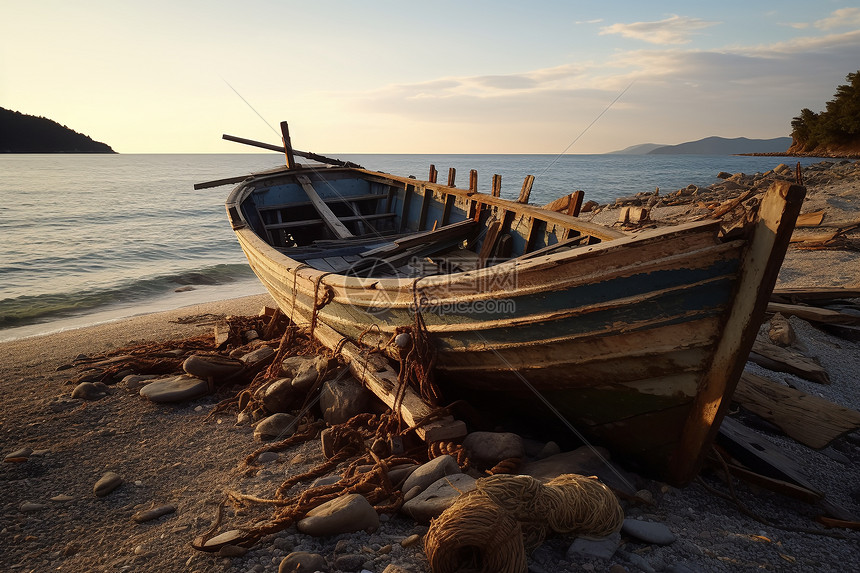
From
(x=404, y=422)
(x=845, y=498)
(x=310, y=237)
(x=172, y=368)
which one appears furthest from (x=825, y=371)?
(x=310, y=237)

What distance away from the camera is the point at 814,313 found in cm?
596

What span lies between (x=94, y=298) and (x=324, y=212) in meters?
8.00

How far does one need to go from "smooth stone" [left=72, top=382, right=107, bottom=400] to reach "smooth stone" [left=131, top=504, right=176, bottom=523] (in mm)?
2635

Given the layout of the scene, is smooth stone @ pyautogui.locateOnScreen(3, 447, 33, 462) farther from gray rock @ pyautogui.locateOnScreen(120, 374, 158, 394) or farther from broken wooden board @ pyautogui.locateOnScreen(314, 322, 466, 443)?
broken wooden board @ pyautogui.locateOnScreen(314, 322, 466, 443)

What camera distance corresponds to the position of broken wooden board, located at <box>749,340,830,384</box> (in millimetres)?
4711

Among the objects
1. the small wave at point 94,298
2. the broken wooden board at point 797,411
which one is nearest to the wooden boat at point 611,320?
the broken wooden board at point 797,411

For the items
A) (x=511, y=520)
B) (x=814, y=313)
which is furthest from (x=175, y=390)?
(x=814, y=313)

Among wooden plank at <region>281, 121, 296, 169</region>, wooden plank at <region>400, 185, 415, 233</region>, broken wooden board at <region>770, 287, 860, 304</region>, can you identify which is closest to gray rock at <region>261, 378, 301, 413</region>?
wooden plank at <region>400, 185, 415, 233</region>

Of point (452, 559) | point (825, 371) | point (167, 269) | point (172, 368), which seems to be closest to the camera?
point (452, 559)

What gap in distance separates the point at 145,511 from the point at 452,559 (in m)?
2.32

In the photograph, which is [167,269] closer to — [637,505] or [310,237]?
[310,237]

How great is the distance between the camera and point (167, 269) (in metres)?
16.0

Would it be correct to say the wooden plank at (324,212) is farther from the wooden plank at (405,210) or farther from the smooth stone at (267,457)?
the smooth stone at (267,457)

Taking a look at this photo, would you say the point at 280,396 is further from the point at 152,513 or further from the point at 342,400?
the point at 152,513
